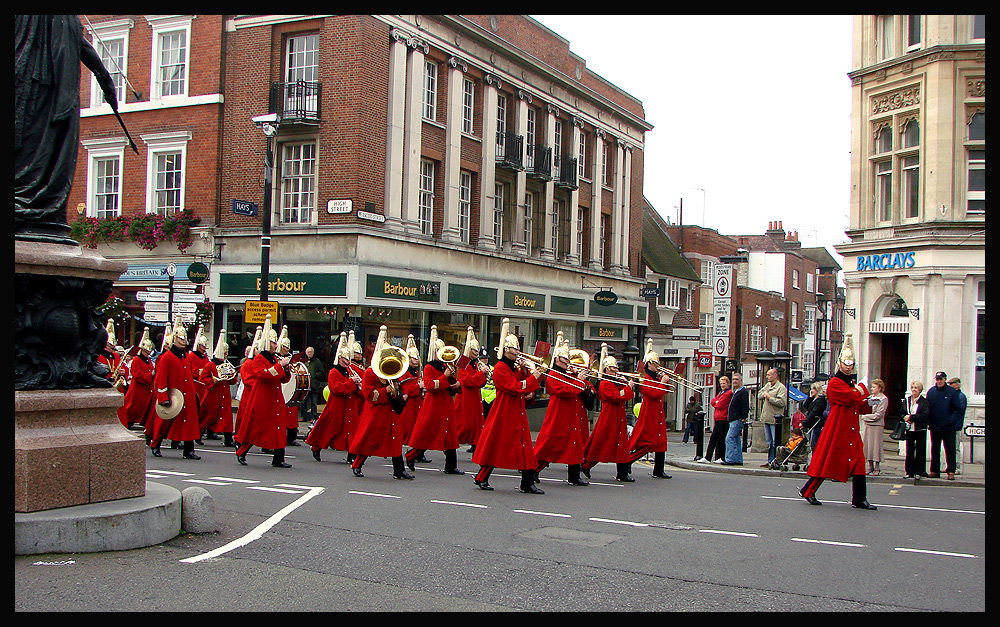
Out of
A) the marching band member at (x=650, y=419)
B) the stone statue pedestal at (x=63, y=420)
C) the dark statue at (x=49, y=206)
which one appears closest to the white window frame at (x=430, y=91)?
the marching band member at (x=650, y=419)

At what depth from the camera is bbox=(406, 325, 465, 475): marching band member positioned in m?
13.7

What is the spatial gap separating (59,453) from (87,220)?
904 inches

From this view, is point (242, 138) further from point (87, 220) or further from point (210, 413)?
point (210, 413)

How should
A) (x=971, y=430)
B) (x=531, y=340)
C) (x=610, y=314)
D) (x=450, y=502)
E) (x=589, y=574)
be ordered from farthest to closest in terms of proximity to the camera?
(x=610, y=314)
(x=531, y=340)
(x=971, y=430)
(x=450, y=502)
(x=589, y=574)

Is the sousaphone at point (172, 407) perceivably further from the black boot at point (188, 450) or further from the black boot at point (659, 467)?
the black boot at point (659, 467)

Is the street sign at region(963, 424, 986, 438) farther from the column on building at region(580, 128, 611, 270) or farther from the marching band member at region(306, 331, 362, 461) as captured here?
the column on building at region(580, 128, 611, 270)

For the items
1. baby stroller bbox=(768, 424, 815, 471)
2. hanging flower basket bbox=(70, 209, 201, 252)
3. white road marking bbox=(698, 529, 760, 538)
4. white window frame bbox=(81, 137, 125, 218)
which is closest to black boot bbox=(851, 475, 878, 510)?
white road marking bbox=(698, 529, 760, 538)

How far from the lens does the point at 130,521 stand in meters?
7.41

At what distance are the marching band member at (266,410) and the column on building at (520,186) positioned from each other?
18.2 m

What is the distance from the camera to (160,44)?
2739cm

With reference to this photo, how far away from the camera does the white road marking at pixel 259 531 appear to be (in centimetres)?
738

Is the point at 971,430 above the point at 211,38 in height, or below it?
below

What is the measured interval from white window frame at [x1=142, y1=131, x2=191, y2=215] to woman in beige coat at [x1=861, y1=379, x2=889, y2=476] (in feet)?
66.1

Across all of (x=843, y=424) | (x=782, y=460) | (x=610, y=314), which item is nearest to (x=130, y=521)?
(x=843, y=424)
